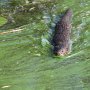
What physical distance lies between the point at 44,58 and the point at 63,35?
1.08m

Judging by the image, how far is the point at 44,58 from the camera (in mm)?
8094

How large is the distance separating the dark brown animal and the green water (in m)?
0.14

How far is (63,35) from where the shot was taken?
352 inches

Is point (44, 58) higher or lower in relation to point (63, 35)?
lower

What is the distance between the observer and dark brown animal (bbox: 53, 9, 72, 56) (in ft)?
27.1

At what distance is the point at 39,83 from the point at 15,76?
24.0 inches

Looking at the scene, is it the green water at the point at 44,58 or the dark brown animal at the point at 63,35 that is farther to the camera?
the dark brown animal at the point at 63,35

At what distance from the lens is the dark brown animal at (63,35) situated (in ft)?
27.1

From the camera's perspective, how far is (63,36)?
8898 millimetres

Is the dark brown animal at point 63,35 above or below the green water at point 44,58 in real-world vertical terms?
above

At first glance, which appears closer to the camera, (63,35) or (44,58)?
(44,58)

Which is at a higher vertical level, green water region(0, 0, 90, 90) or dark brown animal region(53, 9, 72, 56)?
dark brown animal region(53, 9, 72, 56)

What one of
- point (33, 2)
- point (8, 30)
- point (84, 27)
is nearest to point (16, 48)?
point (8, 30)

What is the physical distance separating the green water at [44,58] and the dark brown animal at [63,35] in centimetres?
14
